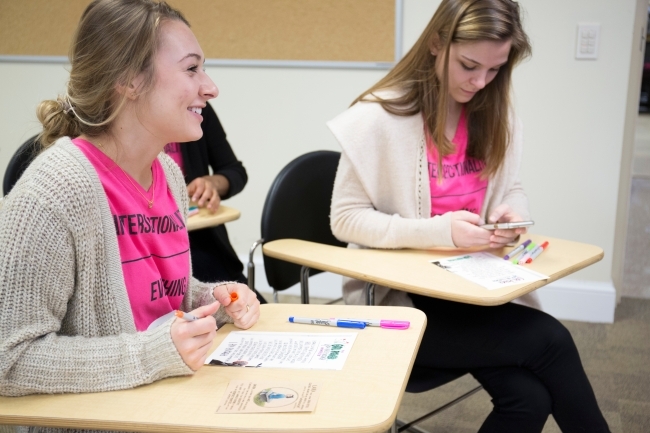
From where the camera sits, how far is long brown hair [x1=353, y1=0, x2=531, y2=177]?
174 centimetres

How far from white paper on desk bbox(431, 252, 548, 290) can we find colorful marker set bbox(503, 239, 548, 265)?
26 millimetres

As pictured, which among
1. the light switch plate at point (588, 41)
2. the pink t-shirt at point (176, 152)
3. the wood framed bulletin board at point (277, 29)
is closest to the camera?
the pink t-shirt at point (176, 152)

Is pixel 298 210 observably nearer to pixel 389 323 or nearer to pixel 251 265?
pixel 251 265

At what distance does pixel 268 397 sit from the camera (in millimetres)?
991

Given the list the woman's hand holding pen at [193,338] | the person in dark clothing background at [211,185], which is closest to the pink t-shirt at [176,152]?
the person in dark clothing background at [211,185]

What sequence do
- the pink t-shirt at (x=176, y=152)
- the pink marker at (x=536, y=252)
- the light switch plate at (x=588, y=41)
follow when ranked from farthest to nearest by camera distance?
1. the light switch plate at (x=588, y=41)
2. the pink t-shirt at (x=176, y=152)
3. the pink marker at (x=536, y=252)

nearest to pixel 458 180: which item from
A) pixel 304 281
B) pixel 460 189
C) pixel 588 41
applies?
pixel 460 189

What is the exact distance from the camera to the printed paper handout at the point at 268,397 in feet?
3.15

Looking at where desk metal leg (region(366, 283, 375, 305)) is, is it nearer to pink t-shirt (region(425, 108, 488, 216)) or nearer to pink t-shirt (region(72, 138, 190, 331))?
pink t-shirt (region(425, 108, 488, 216))

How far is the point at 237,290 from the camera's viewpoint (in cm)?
133

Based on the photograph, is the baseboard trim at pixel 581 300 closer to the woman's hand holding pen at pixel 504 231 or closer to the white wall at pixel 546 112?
the white wall at pixel 546 112

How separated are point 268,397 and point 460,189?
3.72 ft

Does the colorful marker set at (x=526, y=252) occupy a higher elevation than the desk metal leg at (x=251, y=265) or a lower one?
higher

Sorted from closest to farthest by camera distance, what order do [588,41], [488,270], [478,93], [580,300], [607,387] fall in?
1. [488,270]
2. [478,93]
3. [607,387]
4. [588,41]
5. [580,300]
